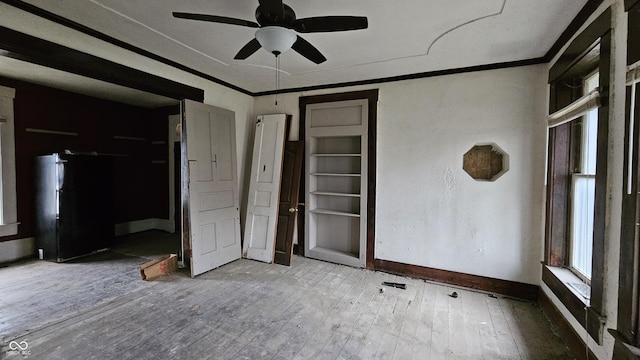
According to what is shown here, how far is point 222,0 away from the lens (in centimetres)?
202

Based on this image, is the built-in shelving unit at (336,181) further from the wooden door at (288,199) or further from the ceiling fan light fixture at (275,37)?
the ceiling fan light fixture at (275,37)

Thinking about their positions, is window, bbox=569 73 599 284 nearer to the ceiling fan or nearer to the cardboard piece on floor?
the ceiling fan

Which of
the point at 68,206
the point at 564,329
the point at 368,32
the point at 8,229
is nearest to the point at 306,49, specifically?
the point at 368,32

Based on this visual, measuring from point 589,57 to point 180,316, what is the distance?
4.14 metres

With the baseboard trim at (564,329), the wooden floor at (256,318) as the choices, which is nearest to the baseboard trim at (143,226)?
the wooden floor at (256,318)

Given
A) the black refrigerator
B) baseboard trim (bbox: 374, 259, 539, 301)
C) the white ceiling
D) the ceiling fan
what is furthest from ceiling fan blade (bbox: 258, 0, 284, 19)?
the black refrigerator

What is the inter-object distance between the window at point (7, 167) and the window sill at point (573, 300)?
6.74 meters

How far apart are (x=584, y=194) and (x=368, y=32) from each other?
2386 millimetres

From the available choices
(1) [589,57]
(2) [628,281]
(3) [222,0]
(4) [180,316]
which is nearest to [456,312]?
(2) [628,281]

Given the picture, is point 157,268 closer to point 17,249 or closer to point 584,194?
point 17,249

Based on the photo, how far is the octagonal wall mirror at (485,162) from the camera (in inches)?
123

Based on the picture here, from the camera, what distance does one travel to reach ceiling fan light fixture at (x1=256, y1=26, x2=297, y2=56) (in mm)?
1796

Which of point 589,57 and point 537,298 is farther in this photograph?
point 537,298

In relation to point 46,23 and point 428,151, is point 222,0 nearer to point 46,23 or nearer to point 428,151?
point 46,23
